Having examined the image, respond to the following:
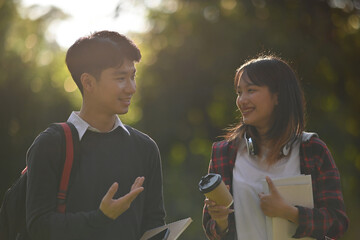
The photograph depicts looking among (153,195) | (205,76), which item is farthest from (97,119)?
(205,76)

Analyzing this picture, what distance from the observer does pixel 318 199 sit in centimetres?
319

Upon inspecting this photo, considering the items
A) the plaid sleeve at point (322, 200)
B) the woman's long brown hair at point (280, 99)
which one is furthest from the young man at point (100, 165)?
the plaid sleeve at point (322, 200)

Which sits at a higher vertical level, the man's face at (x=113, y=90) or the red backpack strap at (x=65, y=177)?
the man's face at (x=113, y=90)

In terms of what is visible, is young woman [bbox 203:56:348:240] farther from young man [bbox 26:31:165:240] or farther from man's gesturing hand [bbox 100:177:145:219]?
man's gesturing hand [bbox 100:177:145:219]

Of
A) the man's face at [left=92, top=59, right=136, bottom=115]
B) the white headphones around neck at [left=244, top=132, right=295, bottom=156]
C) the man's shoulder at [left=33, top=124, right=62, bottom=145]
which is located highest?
the man's face at [left=92, top=59, right=136, bottom=115]

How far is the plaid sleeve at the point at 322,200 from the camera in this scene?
10.1 feet

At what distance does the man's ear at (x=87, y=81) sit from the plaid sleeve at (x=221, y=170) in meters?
0.85

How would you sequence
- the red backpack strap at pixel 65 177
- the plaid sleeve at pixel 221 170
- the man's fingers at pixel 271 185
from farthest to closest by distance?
the plaid sleeve at pixel 221 170
the man's fingers at pixel 271 185
the red backpack strap at pixel 65 177

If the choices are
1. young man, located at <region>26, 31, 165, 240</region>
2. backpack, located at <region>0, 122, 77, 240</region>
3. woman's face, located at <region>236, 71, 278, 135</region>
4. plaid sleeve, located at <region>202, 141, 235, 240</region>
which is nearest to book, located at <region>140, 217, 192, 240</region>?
young man, located at <region>26, 31, 165, 240</region>

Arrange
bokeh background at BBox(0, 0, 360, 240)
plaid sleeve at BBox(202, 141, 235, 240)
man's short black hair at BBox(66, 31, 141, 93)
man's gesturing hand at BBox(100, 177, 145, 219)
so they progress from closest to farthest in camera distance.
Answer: man's gesturing hand at BBox(100, 177, 145, 219) → man's short black hair at BBox(66, 31, 141, 93) → plaid sleeve at BBox(202, 141, 235, 240) → bokeh background at BBox(0, 0, 360, 240)

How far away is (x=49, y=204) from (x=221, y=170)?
1054 millimetres

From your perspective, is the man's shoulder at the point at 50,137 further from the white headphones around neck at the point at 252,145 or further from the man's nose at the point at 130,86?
the white headphones around neck at the point at 252,145

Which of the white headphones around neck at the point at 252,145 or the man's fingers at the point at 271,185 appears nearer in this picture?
the man's fingers at the point at 271,185

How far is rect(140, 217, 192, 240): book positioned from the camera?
284 centimetres
